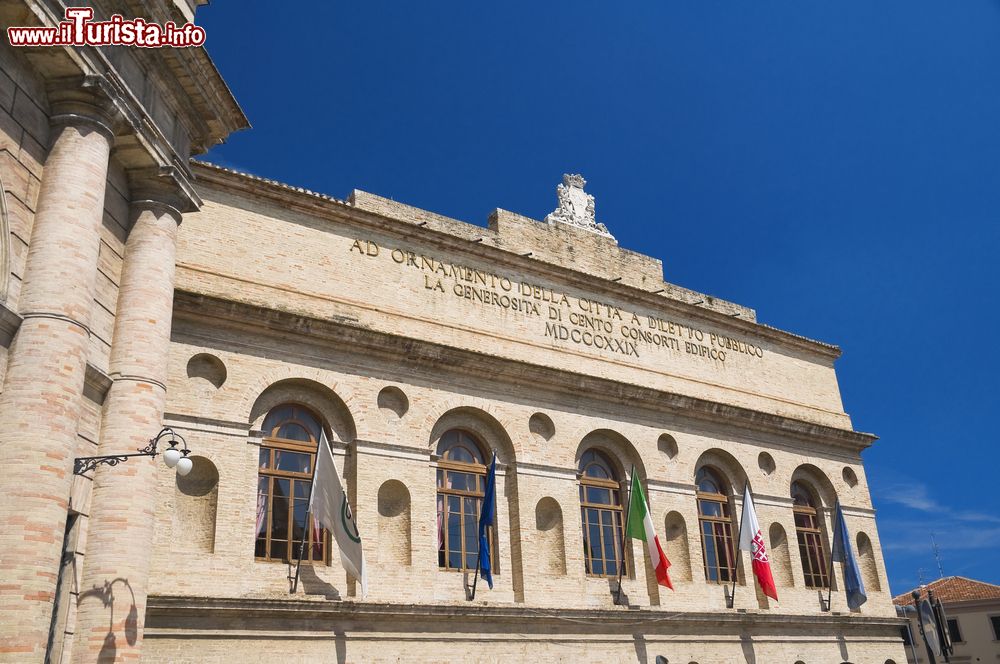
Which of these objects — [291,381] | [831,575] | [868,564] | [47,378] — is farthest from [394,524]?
[868,564]

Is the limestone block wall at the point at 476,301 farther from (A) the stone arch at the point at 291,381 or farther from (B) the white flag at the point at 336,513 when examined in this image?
(B) the white flag at the point at 336,513

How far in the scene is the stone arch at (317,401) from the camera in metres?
16.2

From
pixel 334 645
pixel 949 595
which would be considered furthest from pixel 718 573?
pixel 949 595

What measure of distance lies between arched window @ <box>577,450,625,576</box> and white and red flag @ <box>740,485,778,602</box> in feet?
9.53

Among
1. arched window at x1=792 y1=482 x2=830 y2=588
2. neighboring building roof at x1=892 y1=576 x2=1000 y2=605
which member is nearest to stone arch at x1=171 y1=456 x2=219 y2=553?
arched window at x1=792 y1=482 x2=830 y2=588

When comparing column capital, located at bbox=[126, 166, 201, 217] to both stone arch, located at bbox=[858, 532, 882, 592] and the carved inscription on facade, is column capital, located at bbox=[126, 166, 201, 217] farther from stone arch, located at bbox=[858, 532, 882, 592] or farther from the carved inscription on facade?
stone arch, located at bbox=[858, 532, 882, 592]

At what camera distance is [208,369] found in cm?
1560

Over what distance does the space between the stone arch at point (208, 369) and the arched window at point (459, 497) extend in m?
4.36

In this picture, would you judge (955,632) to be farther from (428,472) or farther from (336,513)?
(336,513)

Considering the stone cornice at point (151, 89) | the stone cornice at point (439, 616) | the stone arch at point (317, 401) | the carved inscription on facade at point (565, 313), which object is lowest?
the stone cornice at point (439, 616)

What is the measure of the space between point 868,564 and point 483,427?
1182 centimetres

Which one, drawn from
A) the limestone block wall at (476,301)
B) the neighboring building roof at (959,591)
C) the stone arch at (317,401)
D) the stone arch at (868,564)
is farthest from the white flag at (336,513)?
the neighboring building roof at (959,591)

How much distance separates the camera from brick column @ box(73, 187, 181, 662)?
10.7 m

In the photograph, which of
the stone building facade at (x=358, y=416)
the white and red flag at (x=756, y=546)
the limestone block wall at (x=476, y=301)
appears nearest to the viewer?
the stone building facade at (x=358, y=416)
